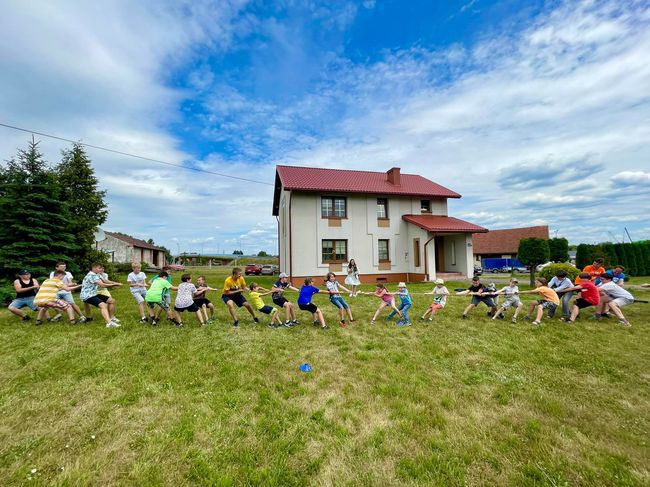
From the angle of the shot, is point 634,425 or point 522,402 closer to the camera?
point 634,425

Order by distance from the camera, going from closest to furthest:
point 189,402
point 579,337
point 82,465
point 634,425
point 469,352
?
point 82,465
point 634,425
point 189,402
point 469,352
point 579,337

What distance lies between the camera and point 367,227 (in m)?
22.1

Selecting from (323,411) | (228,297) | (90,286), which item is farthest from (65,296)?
(323,411)

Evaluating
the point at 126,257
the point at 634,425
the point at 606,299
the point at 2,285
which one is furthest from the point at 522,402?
Result: the point at 126,257

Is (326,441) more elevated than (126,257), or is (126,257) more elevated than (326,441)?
(126,257)

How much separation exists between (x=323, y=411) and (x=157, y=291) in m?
6.76

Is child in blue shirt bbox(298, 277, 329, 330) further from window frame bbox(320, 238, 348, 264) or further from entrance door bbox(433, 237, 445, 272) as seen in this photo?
entrance door bbox(433, 237, 445, 272)

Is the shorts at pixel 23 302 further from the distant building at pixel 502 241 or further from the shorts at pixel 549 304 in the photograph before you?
the distant building at pixel 502 241

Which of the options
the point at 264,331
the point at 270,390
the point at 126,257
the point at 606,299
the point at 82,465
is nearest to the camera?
the point at 82,465

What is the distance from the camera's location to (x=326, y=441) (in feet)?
11.6

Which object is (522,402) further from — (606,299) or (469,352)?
(606,299)

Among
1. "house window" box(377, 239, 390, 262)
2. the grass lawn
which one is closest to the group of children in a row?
the grass lawn

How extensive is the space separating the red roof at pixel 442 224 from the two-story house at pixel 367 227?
6 cm

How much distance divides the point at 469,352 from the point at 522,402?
7.35ft
